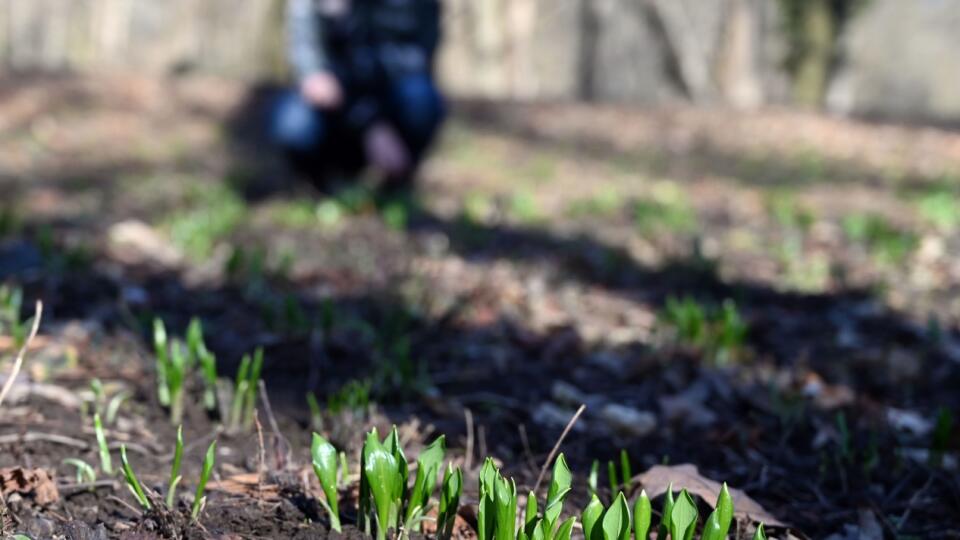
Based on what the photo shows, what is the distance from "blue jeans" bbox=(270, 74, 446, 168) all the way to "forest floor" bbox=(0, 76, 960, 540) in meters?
0.37

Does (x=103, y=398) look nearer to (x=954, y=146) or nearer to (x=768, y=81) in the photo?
(x=954, y=146)

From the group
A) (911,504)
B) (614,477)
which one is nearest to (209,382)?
(614,477)

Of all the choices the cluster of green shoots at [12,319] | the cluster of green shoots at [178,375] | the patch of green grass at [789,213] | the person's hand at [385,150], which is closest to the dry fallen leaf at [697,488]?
the cluster of green shoots at [178,375]

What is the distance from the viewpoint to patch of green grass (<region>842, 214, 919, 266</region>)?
4594 millimetres

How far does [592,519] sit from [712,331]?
178 cm

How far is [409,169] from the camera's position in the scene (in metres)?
6.73

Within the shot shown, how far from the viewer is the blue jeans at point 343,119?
21.1 ft

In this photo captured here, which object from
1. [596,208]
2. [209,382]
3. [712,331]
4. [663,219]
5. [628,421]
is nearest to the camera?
[209,382]

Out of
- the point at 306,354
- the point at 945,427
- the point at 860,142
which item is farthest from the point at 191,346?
the point at 860,142

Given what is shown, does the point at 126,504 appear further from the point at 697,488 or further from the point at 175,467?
the point at 697,488

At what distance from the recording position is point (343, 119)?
662 cm

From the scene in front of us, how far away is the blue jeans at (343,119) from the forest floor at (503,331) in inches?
14.7

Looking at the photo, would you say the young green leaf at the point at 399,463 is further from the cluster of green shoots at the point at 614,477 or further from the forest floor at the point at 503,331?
the cluster of green shoots at the point at 614,477

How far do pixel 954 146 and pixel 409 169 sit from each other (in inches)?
228
